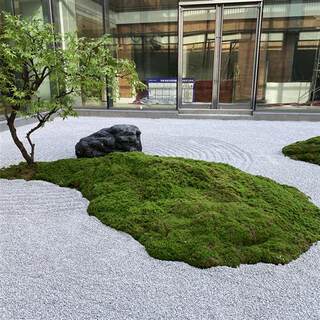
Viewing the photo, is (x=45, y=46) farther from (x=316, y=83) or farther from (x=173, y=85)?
(x=316, y=83)

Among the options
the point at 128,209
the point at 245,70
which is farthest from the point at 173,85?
the point at 128,209

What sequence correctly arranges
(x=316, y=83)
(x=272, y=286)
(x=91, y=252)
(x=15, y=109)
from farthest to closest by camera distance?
(x=316, y=83) < (x=15, y=109) < (x=91, y=252) < (x=272, y=286)

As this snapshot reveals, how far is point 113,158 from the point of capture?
5160mm

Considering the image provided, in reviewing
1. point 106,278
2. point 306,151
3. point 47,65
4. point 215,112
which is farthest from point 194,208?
point 215,112

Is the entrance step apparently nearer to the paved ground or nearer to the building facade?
the building facade

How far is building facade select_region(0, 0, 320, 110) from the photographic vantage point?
10273mm

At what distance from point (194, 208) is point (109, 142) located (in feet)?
9.23

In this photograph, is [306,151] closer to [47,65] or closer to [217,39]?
[47,65]

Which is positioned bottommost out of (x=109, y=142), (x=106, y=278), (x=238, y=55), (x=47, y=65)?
(x=106, y=278)

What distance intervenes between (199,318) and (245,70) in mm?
9894

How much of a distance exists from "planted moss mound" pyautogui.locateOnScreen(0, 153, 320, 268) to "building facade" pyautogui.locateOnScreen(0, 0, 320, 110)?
565 cm

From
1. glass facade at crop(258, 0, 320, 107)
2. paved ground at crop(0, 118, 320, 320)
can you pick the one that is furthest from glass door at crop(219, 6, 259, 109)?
paved ground at crop(0, 118, 320, 320)

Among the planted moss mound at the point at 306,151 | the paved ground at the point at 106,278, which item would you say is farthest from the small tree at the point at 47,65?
the planted moss mound at the point at 306,151

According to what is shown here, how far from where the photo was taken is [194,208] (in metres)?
3.69
